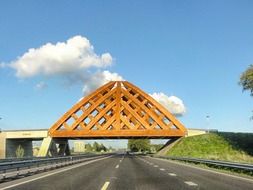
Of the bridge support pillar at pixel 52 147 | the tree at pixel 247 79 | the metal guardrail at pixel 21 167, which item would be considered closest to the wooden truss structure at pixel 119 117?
the bridge support pillar at pixel 52 147

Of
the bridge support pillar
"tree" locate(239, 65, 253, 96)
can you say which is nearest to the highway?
"tree" locate(239, 65, 253, 96)

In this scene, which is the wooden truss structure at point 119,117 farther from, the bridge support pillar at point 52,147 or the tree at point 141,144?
the tree at point 141,144

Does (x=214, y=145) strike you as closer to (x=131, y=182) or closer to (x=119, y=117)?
Answer: (x=119, y=117)

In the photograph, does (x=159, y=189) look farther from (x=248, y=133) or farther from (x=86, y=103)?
(x=86, y=103)

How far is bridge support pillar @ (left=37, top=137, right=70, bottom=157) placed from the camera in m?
A: 82.8

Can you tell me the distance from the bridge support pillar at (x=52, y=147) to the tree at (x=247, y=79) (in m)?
41.5

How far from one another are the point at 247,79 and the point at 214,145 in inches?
1003

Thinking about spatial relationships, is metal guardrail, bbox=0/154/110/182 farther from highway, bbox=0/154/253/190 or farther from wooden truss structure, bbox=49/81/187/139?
wooden truss structure, bbox=49/81/187/139

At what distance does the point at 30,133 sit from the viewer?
292ft

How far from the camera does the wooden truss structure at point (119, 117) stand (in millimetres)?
88625

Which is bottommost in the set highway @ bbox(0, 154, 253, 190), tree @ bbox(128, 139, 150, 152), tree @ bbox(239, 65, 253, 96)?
highway @ bbox(0, 154, 253, 190)

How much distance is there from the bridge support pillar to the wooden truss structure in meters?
2.00

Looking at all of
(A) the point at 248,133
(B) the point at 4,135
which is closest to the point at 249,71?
(A) the point at 248,133

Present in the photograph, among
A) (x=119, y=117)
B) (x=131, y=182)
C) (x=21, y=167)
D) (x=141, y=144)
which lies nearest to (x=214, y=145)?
(x=119, y=117)
